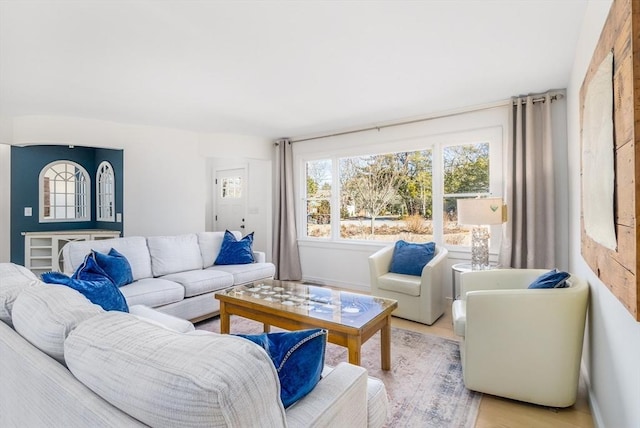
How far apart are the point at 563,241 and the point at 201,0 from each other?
3703 millimetres

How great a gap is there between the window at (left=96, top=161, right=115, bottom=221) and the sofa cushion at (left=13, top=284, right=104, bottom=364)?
14.0ft

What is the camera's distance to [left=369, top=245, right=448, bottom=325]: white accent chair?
3283mm

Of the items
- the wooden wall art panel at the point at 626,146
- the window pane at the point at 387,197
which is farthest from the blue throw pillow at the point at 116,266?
the wooden wall art panel at the point at 626,146

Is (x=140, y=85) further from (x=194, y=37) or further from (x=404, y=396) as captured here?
(x=404, y=396)

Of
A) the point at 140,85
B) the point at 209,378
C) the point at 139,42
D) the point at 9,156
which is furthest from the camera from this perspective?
the point at 9,156

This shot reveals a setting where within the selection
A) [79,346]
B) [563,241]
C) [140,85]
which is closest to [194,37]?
[140,85]

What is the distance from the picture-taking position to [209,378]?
63 centimetres

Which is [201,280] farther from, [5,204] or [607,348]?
[5,204]

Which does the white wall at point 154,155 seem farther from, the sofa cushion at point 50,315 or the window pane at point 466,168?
the sofa cushion at point 50,315

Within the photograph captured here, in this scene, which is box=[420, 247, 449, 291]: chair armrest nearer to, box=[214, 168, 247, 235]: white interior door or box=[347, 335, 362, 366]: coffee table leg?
box=[347, 335, 362, 366]: coffee table leg

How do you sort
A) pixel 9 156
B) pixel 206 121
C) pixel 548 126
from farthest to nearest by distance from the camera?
pixel 9 156 < pixel 206 121 < pixel 548 126

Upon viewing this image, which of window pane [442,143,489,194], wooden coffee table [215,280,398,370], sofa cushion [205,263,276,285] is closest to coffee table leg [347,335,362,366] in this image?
wooden coffee table [215,280,398,370]

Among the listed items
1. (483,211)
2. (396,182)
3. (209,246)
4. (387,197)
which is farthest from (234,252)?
(483,211)

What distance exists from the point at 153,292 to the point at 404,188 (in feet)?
10.3
